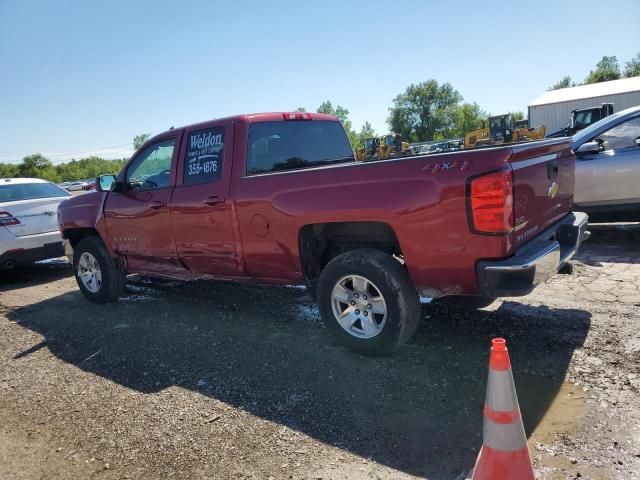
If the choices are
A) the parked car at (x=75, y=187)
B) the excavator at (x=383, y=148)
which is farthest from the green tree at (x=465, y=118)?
the excavator at (x=383, y=148)

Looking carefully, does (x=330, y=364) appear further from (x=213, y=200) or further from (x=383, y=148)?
(x=383, y=148)

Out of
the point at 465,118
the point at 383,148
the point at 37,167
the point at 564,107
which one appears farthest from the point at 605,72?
the point at 37,167

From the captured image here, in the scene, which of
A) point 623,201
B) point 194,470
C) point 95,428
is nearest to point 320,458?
point 194,470

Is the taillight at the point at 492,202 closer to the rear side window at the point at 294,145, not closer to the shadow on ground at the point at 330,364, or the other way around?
the shadow on ground at the point at 330,364

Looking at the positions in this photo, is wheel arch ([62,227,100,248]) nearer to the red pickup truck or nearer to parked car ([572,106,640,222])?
the red pickup truck

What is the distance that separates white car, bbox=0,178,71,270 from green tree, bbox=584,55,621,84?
84096 millimetres

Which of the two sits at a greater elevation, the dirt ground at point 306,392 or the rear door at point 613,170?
the rear door at point 613,170

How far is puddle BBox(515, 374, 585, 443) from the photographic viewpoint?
9.02ft

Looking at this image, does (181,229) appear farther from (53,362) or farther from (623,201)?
(623,201)

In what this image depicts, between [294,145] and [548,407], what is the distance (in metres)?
3.10

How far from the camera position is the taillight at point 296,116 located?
16.0 ft

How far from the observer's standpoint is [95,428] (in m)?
3.22

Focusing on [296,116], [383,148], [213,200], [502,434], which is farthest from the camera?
[383,148]

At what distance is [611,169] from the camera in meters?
6.59
